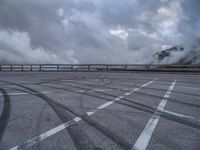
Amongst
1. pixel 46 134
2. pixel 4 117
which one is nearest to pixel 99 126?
pixel 46 134

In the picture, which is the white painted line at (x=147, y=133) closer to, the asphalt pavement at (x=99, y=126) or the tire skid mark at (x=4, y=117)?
the asphalt pavement at (x=99, y=126)

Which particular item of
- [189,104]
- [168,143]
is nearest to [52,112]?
[168,143]

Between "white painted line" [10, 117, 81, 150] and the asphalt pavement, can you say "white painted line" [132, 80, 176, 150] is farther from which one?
"white painted line" [10, 117, 81, 150]

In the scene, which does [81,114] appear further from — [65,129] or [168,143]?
[168,143]

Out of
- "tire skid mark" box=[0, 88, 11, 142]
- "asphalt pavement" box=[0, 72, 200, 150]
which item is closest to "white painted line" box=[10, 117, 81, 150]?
"asphalt pavement" box=[0, 72, 200, 150]

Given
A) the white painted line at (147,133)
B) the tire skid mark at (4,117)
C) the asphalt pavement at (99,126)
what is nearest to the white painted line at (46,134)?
the asphalt pavement at (99,126)

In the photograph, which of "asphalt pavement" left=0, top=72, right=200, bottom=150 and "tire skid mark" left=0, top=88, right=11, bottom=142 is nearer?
"asphalt pavement" left=0, top=72, right=200, bottom=150

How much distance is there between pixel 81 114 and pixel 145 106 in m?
2.41

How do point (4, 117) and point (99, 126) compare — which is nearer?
point (99, 126)

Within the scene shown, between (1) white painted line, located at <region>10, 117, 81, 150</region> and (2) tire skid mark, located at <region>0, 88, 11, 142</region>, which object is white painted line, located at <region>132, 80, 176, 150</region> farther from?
(2) tire skid mark, located at <region>0, 88, 11, 142</region>

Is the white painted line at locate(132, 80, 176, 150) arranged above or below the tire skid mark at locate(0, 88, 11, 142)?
below

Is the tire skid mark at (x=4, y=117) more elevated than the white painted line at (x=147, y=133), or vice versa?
the tire skid mark at (x=4, y=117)

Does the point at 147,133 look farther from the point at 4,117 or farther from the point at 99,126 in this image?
the point at 4,117

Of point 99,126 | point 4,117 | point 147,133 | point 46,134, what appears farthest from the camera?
point 4,117
